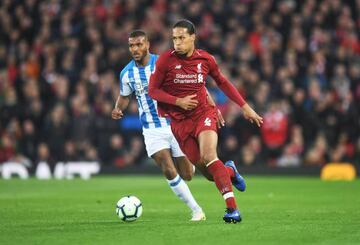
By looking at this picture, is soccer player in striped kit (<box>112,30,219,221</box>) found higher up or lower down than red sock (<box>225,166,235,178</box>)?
higher up

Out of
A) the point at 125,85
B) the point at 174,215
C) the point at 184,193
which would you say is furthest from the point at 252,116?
the point at 174,215

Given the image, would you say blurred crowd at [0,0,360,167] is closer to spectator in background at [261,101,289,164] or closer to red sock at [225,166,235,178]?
spectator in background at [261,101,289,164]

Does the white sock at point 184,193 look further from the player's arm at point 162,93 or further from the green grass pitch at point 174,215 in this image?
the player's arm at point 162,93

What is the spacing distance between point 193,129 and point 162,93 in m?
0.56

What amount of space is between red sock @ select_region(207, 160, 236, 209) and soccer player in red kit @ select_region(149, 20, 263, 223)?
85 millimetres

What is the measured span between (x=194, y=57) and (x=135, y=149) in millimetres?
12133

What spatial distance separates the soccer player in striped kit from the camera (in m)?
10.7

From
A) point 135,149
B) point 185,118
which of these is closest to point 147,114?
point 185,118

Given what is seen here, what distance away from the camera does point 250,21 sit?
75.8ft

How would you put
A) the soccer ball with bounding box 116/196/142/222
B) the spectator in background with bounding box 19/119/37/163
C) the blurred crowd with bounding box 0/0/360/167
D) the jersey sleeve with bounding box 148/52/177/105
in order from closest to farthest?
the jersey sleeve with bounding box 148/52/177/105 → the soccer ball with bounding box 116/196/142/222 → the blurred crowd with bounding box 0/0/360/167 → the spectator in background with bounding box 19/119/37/163

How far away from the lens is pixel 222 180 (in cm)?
941

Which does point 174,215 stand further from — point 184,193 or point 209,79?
point 209,79

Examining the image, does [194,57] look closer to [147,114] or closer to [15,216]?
[147,114]

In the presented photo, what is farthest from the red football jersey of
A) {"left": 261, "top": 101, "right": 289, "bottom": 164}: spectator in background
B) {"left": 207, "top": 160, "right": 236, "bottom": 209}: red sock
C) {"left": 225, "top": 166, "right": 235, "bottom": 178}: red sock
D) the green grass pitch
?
{"left": 261, "top": 101, "right": 289, "bottom": 164}: spectator in background
